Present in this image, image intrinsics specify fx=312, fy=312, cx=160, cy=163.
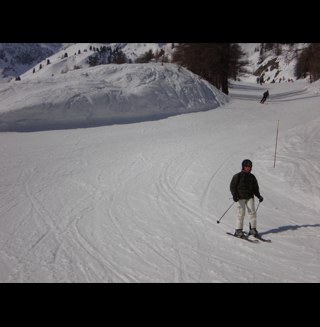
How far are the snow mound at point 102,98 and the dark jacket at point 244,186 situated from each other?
14.4 metres

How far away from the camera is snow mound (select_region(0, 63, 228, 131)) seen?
19188mm

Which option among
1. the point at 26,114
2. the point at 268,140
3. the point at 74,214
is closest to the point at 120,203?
the point at 74,214

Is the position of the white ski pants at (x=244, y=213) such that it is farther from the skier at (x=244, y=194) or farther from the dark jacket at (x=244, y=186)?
the dark jacket at (x=244, y=186)

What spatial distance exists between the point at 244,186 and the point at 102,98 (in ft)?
52.8

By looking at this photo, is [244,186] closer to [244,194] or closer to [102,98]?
[244,194]

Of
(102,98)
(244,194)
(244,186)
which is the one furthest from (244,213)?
(102,98)

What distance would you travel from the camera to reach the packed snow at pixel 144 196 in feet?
20.9

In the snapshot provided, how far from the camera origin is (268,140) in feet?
55.8

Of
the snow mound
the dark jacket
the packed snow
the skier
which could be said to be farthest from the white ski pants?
the snow mound

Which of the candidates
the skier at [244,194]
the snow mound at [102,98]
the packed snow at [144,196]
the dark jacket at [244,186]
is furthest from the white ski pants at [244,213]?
the snow mound at [102,98]

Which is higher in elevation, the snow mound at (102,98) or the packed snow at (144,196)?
the snow mound at (102,98)

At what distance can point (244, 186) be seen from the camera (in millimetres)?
7676
